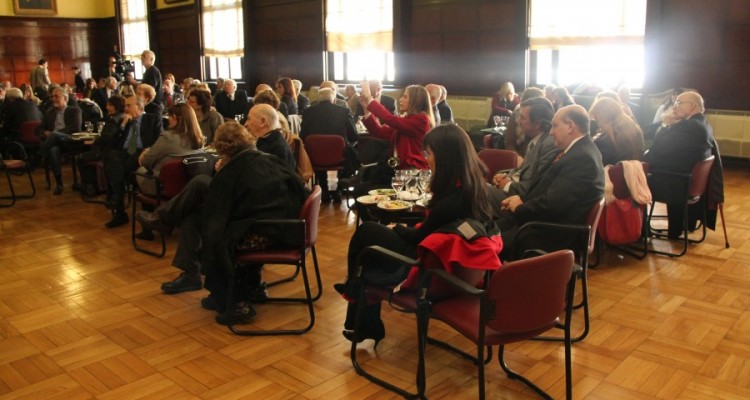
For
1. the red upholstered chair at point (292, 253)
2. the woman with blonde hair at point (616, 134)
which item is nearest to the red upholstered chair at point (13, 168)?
the red upholstered chair at point (292, 253)

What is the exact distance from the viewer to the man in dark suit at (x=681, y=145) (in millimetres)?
5070

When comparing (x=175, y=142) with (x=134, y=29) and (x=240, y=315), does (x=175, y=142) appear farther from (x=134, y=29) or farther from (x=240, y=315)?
(x=134, y=29)

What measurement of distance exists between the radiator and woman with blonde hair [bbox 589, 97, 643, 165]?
4617mm

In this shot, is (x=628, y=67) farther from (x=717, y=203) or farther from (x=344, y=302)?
(x=344, y=302)

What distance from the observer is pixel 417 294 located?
276 centimetres

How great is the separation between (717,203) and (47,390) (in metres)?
4.80

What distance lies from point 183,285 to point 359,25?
9.34m

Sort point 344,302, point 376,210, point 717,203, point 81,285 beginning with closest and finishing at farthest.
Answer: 1. point 376,210
2. point 344,302
3. point 81,285
4. point 717,203

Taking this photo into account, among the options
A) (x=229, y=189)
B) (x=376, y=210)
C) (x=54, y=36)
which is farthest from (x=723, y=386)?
(x=54, y=36)

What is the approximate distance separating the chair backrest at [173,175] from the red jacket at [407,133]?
153cm

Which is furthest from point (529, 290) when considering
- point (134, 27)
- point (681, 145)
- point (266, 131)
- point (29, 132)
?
point (134, 27)

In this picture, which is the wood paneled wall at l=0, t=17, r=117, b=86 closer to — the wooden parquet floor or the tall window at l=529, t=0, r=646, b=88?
the tall window at l=529, t=0, r=646, b=88

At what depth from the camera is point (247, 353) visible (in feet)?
11.5

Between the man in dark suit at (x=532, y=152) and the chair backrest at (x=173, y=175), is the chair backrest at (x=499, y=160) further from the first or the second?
the chair backrest at (x=173, y=175)
